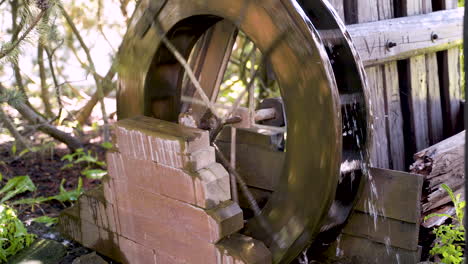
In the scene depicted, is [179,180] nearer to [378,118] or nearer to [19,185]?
[378,118]

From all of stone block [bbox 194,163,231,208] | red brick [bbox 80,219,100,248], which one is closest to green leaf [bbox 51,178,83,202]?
red brick [bbox 80,219,100,248]

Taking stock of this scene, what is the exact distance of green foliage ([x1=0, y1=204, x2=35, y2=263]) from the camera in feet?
13.5

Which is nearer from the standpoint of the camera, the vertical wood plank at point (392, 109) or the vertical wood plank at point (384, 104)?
the vertical wood plank at point (384, 104)

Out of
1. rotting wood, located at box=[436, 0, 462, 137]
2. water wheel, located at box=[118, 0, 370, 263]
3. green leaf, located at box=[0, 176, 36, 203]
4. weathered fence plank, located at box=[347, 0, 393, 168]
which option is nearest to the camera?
water wheel, located at box=[118, 0, 370, 263]

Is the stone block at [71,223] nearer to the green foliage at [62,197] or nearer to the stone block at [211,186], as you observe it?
the green foliage at [62,197]

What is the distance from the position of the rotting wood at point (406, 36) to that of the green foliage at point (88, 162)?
9.91 ft

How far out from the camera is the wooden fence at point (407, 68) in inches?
156

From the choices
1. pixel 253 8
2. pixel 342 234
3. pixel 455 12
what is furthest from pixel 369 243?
pixel 455 12

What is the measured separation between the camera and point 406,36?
13.4 feet

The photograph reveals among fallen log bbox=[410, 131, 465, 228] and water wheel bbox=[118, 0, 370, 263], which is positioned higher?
water wheel bbox=[118, 0, 370, 263]

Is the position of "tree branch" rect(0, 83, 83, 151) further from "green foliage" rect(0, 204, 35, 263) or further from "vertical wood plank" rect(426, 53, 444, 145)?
"vertical wood plank" rect(426, 53, 444, 145)

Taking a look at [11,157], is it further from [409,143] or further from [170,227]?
[409,143]

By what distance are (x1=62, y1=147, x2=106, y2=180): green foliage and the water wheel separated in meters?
1.89

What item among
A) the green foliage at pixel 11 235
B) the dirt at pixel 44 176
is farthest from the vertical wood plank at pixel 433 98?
the green foliage at pixel 11 235
